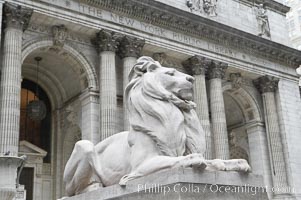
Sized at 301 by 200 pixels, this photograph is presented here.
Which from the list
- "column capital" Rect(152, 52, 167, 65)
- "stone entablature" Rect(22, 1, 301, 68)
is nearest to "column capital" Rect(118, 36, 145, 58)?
"stone entablature" Rect(22, 1, 301, 68)

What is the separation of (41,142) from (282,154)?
14.6 metres

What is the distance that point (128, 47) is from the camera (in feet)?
70.1

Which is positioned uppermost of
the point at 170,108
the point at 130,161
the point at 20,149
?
the point at 20,149

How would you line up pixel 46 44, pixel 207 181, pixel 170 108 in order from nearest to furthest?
pixel 207 181 → pixel 170 108 → pixel 46 44

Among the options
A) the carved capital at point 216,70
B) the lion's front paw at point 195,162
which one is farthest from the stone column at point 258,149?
the lion's front paw at point 195,162

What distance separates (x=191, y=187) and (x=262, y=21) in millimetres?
26946

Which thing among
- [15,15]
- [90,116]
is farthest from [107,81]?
[15,15]

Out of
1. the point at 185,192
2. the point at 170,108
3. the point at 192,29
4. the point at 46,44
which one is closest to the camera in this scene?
the point at 185,192

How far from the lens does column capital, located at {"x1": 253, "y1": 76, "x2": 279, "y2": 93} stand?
2797cm

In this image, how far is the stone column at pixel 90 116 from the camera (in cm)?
2005

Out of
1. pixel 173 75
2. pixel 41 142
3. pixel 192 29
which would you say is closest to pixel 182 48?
pixel 192 29

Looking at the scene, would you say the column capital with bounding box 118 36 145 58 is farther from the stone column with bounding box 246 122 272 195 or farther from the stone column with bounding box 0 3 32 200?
the stone column with bounding box 246 122 272 195

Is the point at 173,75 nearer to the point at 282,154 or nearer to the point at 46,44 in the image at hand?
the point at 46,44

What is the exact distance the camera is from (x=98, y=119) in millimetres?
20406
